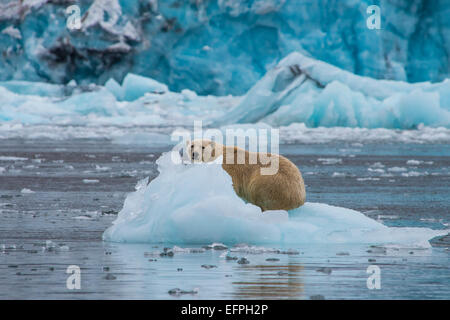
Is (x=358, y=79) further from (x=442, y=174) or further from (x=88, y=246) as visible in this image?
(x=88, y=246)

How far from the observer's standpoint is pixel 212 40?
104 feet

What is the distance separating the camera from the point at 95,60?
3153cm

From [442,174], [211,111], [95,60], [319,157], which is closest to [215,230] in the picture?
[442,174]

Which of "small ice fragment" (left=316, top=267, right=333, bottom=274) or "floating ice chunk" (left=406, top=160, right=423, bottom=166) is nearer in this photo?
"small ice fragment" (left=316, top=267, right=333, bottom=274)

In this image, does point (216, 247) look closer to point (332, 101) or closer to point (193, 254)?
point (193, 254)

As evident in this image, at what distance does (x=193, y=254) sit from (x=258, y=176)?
1.15 m

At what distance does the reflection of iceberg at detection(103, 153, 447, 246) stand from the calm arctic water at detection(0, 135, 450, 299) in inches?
4.7

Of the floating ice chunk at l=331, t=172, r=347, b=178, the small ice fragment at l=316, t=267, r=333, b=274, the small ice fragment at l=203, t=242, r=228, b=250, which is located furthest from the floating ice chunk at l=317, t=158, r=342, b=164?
the small ice fragment at l=316, t=267, r=333, b=274

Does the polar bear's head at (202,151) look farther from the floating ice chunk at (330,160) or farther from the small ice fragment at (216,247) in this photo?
the floating ice chunk at (330,160)

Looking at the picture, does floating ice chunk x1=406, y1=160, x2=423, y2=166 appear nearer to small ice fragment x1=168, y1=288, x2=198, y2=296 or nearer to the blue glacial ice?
the blue glacial ice

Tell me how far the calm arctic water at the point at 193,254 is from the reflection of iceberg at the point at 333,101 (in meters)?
8.62

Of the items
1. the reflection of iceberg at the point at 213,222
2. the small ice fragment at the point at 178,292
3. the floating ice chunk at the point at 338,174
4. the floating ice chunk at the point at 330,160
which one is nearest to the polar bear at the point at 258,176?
the reflection of iceberg at the point at 213,222

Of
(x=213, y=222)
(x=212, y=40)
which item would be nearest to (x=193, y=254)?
(x=213, y=222)

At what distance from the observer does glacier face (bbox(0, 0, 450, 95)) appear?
2925cm
